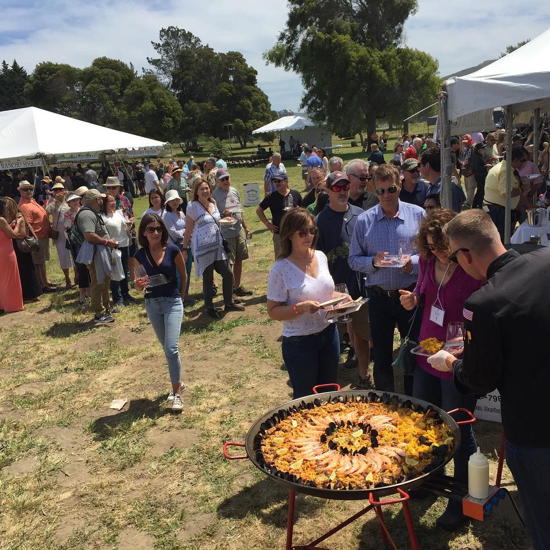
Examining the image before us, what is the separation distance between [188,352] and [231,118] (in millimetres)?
58932

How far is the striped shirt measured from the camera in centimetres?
420

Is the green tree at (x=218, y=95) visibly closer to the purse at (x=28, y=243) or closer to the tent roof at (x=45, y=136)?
the tent roof at (x=45, y=136)

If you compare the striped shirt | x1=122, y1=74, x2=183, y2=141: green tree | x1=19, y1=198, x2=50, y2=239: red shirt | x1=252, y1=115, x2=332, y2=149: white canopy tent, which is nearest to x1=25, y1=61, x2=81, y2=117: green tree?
x1=122, y1=74, x2=183, y2=141: green tree

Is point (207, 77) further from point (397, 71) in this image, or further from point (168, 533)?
point (168, 533)

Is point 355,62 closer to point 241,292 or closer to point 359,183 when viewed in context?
point 241,292

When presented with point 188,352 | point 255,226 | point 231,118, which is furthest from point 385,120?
point 188,352

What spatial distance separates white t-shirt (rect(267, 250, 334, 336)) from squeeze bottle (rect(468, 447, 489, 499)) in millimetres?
1482

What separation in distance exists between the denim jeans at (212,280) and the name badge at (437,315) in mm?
4670

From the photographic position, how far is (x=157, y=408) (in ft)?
17.9

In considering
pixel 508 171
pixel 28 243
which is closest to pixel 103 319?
pixel 28 243

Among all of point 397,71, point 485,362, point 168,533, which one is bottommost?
point 168,533

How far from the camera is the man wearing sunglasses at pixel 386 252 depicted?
4.17 metres

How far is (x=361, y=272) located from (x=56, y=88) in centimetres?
7098

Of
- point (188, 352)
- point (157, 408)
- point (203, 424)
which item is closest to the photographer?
point (203, 424)
